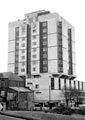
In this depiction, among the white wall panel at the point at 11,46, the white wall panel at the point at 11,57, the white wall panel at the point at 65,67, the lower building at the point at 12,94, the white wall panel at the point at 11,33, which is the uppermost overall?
the white wall panel at the point at 11,33

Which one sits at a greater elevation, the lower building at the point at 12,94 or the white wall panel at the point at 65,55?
the white wall panel at the point at 65,55

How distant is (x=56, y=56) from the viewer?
10606 cm

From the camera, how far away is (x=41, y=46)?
11150cm

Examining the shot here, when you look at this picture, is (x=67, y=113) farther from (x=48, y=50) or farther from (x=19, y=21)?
(x=19, y=21)

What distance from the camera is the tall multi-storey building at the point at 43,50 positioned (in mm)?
106188

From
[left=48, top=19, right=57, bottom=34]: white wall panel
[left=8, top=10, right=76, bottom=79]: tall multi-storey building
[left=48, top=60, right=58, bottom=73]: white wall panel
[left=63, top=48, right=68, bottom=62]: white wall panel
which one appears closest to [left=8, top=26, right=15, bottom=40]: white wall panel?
[left=8, top=10, right=76, bottom=79]: tall multi-storey building

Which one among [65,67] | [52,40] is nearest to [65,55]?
[65,67]

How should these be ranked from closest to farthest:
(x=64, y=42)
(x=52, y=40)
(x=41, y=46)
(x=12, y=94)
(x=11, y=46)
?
(x=12, y=94) → (x=52, y=40) → (x=64, y=42) → (x=41, y=46) → (x=11, y=46)

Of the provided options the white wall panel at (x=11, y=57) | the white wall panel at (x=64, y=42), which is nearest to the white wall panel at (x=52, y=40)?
the white wall panel at (x=64, y=42)

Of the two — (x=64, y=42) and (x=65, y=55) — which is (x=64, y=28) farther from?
(x=65, y=55)

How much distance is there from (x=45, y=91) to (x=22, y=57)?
2548cm

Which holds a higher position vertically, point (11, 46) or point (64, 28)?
point (64, 28)

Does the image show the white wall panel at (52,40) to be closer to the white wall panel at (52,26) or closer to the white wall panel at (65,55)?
the white wall panel at (52,26)

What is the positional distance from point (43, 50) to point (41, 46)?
224cm
